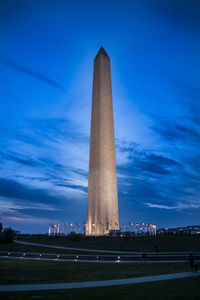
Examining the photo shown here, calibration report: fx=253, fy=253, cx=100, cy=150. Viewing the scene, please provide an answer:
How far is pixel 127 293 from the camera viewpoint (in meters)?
9.13

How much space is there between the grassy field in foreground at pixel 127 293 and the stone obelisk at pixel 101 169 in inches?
1930

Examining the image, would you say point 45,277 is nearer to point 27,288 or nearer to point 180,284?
point 27,288

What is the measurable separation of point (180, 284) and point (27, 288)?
6.30m

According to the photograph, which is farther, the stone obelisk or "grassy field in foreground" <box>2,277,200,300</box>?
the stone obelisk

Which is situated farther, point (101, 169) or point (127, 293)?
point (101, 169)

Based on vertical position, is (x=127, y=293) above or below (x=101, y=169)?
below

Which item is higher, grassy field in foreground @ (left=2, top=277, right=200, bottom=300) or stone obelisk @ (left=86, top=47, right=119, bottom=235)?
stone obelisk @ (left=86, top=47, right=119, bottom=235)

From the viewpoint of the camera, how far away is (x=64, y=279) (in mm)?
12453

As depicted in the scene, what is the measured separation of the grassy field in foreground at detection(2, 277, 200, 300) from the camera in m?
8.51

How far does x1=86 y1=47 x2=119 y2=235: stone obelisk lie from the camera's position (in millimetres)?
59781

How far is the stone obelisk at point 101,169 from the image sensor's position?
59.8 meters

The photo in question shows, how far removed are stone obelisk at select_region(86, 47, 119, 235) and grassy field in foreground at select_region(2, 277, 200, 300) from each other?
4901cm

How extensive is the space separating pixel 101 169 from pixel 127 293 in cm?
5247

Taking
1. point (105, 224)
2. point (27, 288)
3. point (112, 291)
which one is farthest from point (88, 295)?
point (105, 224)
